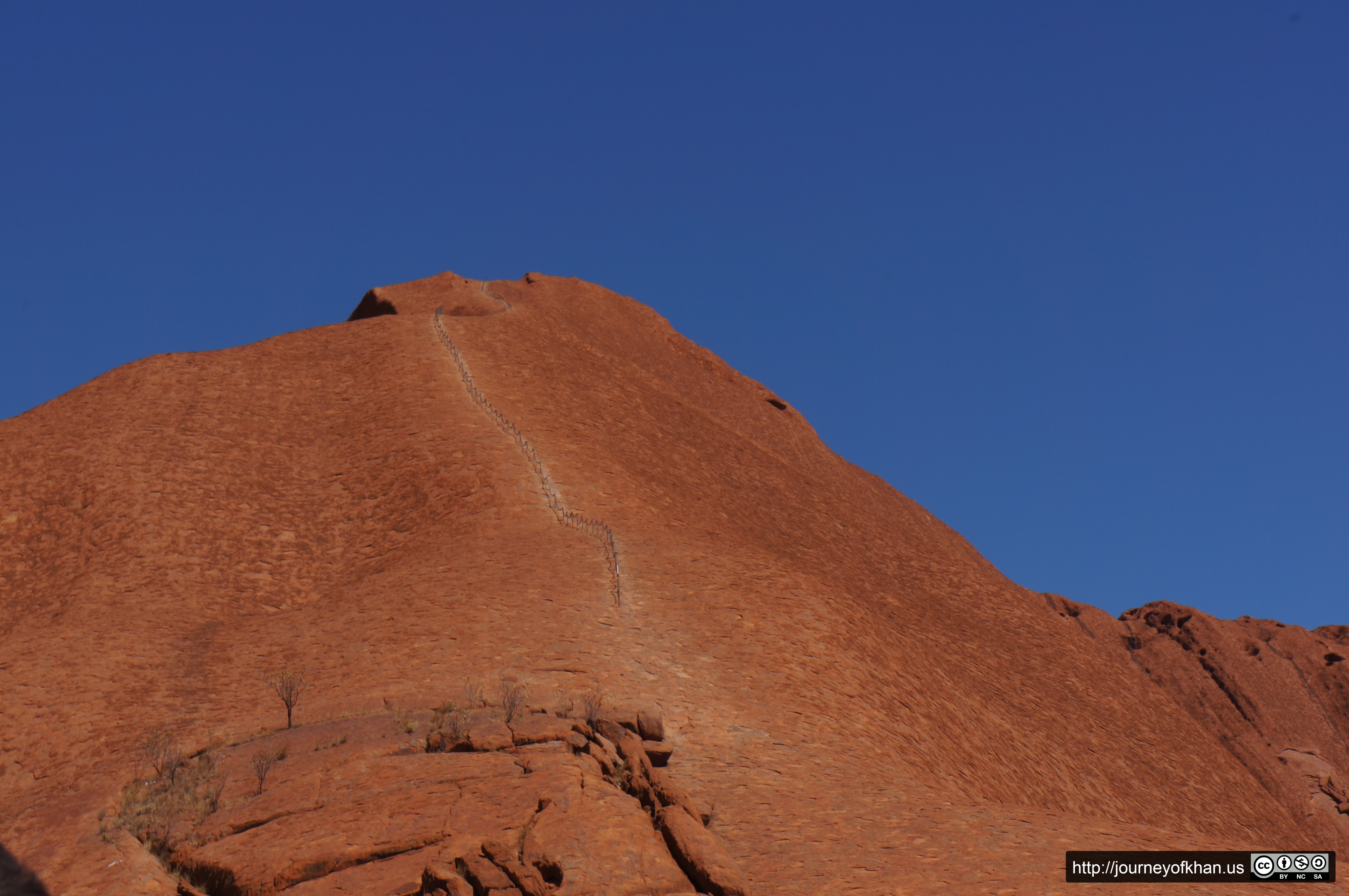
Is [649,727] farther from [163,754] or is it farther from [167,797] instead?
[163,754]

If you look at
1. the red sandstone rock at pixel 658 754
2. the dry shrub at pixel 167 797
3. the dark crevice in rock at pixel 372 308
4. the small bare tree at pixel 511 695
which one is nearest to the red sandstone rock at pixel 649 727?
the red sandstone rock at pixel 658 754

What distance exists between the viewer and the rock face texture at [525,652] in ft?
39.4

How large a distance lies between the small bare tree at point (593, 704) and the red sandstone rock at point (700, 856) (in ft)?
10.6

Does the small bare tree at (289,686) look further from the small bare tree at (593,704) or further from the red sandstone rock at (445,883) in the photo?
the red sandstone rock at (445,883)

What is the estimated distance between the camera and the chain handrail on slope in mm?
23484

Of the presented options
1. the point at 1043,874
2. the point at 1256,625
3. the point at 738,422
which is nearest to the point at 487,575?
the point at 1043,874

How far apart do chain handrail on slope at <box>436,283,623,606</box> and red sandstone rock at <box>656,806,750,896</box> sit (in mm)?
9538

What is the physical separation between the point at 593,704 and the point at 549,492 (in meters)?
11.6

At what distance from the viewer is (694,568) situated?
2425 centimetres

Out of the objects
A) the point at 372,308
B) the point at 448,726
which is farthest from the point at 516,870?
the point at 372,308

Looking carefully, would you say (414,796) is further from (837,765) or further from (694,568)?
(694,568)

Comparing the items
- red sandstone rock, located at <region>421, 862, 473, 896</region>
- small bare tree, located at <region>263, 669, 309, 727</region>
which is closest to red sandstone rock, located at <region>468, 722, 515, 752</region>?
red sandstone rock, located at <region>421, 862, 473, 896</region>

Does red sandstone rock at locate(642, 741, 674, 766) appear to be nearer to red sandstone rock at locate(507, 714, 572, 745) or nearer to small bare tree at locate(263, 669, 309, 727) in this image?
red sandstone rock at locate(507, 714, 572, 745)

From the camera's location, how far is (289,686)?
17016 millimetres
